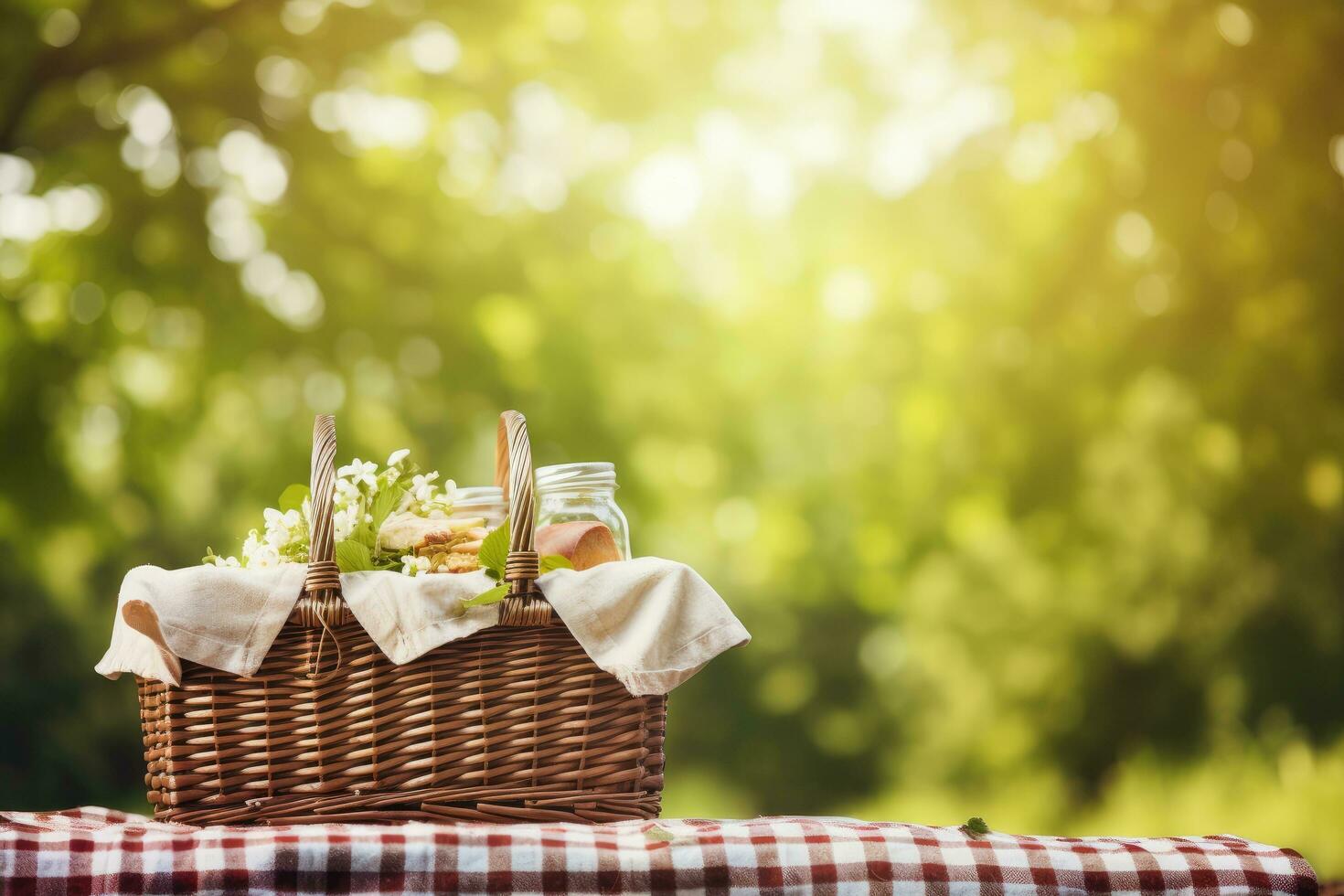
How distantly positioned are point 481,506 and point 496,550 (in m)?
0.22

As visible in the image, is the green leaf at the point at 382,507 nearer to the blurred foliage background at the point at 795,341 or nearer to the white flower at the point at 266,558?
the white flower at the point at 266,558

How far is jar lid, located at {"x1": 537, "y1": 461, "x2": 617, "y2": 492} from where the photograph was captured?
1068 mm

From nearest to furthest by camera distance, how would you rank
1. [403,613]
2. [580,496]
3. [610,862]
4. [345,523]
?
[610,862] → [403,613] → [345,523] → [580,496]

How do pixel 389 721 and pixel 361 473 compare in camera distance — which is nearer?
A: pixel 389 721

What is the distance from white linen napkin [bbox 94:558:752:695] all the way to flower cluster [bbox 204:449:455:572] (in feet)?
0.33

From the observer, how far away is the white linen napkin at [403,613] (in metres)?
0.85

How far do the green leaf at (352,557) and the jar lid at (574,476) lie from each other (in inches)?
7.7

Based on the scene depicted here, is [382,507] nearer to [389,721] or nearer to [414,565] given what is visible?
[414,565]

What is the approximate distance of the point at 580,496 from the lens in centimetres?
107

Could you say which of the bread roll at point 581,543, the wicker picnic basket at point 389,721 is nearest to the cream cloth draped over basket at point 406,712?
the wicker picnic basket at point 389,721

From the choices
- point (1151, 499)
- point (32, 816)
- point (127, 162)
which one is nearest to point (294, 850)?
point (32, 816)

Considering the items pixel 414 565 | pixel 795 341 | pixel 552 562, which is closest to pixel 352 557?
pixel 414 565

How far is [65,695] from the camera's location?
252 cm

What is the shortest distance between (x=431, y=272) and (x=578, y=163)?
18.4 inches
